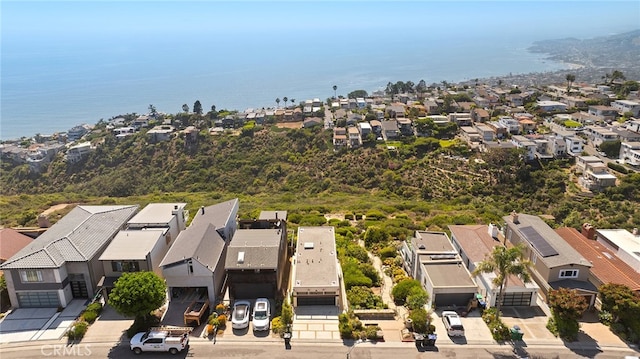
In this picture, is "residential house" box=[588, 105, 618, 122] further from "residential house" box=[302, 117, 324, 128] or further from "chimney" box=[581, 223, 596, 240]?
"chimney" box=[581, 223, 596, 240]

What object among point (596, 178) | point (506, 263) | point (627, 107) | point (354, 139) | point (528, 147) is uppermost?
point (506, 263)

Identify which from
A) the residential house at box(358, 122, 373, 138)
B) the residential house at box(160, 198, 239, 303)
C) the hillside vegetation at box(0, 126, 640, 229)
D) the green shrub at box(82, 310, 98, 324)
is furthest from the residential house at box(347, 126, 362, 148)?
the green shrub at box(82, 310, 98, 324)

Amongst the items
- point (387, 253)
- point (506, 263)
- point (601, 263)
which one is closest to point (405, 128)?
point (387, 253)

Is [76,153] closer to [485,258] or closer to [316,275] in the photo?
[316,275]

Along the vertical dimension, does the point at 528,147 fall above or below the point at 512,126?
below

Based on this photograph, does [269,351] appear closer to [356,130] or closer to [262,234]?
[262,234]

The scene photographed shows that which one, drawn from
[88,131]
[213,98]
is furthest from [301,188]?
[213,98]
